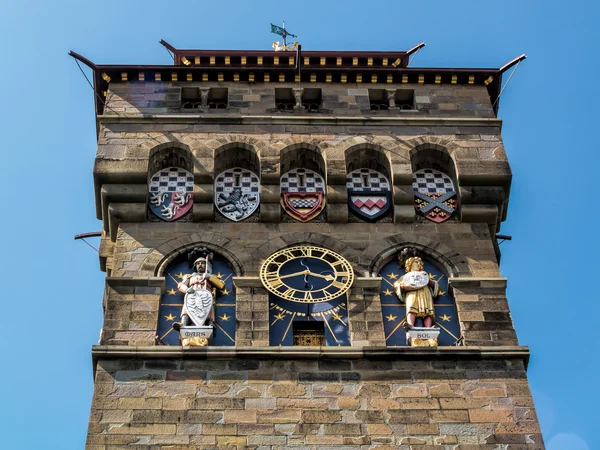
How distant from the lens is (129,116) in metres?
26.2

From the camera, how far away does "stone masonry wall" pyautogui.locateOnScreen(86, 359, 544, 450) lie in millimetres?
20359

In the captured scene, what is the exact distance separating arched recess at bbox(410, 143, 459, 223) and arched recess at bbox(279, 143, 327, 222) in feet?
5.72

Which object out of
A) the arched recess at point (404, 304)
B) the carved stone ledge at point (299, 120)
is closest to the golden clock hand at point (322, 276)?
the arched recess at point (404, 304)

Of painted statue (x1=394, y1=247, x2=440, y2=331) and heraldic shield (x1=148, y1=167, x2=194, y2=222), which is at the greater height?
heraldic shield (x1=148, y1=167, x2=194, y2=222)

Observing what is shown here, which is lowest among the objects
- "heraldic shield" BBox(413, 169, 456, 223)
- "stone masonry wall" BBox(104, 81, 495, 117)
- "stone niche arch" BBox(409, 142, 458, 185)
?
"heraldic shield" BBox(413, 169, 456, 223)

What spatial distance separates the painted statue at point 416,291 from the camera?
74.5 ft

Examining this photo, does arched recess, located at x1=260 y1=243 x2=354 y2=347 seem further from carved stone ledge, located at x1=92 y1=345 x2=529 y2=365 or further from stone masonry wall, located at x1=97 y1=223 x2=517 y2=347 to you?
carved stone ledge, located at x1=92 y1=345 x2=529 y2=365

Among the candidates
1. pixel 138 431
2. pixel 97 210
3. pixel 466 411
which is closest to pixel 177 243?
pixel 97 210

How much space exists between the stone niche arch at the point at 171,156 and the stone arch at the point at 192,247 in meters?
1.93

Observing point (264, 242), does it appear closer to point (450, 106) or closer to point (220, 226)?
point (220, 226)

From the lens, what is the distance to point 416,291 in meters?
23.1

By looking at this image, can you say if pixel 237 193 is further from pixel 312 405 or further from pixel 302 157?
pixel 312 405

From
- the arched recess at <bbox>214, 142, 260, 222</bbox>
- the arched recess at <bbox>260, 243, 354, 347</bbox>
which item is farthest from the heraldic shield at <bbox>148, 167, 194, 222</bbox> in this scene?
the arched recess at <bbox>260, 243, 354, 347</bbox>

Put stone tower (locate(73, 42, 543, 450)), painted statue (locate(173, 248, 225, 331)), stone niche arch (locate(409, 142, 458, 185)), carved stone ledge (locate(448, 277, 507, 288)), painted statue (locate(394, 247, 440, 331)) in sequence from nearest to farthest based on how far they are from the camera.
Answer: stone tower (locate(73, 42, 543, 450)) < painted statue (locate(173, 248, 225, 331)) < painted statue (locate(394, 247, 440, 331)) < carved stone ledge (locate(448, 277, 507, 288)) < stone niche arch (locate(409, 142, 458, 185))
